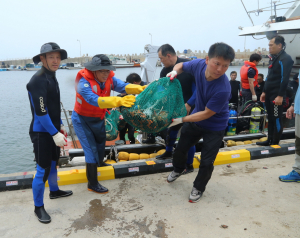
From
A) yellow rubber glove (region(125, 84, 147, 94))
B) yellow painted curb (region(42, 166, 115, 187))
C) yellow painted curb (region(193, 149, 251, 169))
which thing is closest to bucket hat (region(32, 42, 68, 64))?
yellow rubber glove (region(125, 84, 147, 94))

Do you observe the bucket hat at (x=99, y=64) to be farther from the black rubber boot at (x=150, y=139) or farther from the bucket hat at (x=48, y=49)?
the black rubber boot at (x=150, y=139)

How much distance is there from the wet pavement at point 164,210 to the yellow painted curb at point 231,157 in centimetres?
40

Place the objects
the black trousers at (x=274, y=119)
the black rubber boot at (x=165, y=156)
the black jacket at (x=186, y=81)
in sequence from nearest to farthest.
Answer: the black jacket at (x=186, y=81) < the black rubber boot at (x=165, y=156) < the black trousers at (x=274, y=119)

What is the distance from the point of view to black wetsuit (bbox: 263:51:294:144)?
405 centimetres

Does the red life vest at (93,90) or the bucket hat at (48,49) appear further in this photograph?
the red life vest at (93,90)

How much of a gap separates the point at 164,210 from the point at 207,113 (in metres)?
1.20

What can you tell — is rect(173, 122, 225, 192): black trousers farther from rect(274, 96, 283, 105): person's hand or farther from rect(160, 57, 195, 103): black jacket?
rect(274, 96, 283, 105): person's hand

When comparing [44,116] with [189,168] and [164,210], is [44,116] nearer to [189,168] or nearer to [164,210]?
[164,210]

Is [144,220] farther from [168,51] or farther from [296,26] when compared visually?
[296,26]

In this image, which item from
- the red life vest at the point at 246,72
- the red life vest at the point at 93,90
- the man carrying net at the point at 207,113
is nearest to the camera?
the man carrying net at the point at 207,113

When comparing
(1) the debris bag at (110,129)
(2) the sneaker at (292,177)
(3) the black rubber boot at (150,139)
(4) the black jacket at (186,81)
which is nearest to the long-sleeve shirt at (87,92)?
(4) the black jacket at (186,81)

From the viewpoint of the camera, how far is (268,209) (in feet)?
8.75

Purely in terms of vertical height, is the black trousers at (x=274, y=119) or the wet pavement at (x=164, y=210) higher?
the black trousers at (x=274, y=119)

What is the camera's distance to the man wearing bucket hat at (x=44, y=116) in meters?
2.32
